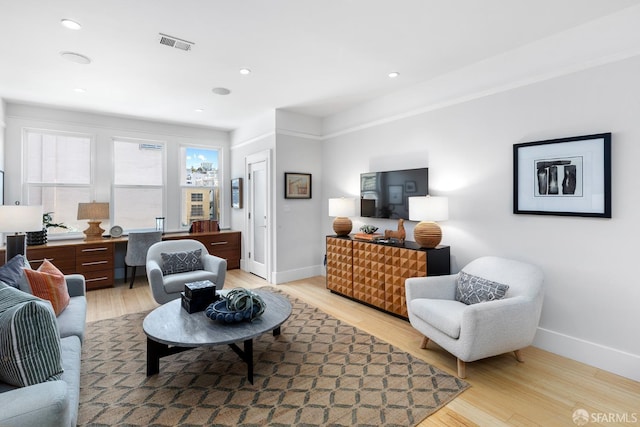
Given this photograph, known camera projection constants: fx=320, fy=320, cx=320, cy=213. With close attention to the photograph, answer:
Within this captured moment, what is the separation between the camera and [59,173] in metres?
4.96

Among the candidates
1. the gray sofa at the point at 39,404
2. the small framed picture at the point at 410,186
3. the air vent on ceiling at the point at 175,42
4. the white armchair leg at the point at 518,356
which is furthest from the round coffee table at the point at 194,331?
the air vent on ceiling at the point at 175,42

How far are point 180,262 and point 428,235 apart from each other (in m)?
2.91

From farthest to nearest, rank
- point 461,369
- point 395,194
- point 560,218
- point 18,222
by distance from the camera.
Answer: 1. point 395,194
2. point 18,222
3. point 560,218
4. point 461,369

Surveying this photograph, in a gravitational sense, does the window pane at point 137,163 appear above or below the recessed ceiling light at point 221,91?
below

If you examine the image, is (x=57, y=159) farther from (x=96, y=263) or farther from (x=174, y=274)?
(x=174, y=274)

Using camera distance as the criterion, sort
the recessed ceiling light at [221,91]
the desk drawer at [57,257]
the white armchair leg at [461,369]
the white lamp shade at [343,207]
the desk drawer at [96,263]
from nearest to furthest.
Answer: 1. the white armchair leg at [461,369]
2. the recessed ceiling light at [221,91]
3. the desk drawer at [57,257]
4. the white lamp shade at [343,207]
5. the desk drawer at [96,263]

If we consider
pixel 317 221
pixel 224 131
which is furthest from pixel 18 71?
pixel 317 221

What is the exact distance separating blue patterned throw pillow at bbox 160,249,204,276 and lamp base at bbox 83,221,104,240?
72.4 inches

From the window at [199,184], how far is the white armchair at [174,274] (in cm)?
204

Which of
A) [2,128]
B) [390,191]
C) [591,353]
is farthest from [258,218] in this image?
[591,353]

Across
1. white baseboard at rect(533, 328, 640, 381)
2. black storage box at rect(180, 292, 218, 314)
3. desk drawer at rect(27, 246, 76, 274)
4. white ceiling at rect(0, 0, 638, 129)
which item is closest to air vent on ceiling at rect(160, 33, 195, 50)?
white ceiling at rect(0, 0, 638, 129)

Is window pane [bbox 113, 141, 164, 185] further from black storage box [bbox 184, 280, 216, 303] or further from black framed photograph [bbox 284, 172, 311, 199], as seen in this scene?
black storage box [bbox 184, 280, 216, 303]

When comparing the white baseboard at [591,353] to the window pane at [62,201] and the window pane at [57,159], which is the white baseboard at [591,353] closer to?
the window pane at [62,201]

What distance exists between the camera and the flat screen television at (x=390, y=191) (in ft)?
12.6
